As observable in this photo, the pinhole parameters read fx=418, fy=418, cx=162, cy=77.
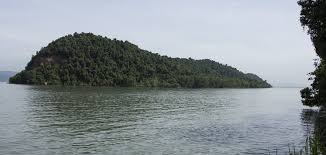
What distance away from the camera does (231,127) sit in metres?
45.5

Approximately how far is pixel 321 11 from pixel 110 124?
24338 millimetres

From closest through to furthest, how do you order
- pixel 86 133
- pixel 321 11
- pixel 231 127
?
pixel 321 11 → pixel 86 133 → pixel 231 127

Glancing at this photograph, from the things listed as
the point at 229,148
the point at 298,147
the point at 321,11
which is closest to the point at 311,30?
the point at 321,11

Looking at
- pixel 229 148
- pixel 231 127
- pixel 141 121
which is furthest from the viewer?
pixel 141 121

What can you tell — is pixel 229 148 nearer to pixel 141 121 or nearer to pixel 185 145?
pixel 185 145

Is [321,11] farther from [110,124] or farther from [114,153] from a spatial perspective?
[110,124]

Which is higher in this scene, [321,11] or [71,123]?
[321,11]

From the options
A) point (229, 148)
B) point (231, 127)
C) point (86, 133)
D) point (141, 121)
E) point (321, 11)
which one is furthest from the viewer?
point (141, 121)

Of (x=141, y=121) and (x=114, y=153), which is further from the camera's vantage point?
(x=141, y=121)

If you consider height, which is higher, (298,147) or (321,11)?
(321,11)

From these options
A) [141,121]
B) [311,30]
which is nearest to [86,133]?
[141,121]

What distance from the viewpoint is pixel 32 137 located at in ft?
113

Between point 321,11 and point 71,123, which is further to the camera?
point 71,123

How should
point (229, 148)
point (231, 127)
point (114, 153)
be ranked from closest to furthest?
point (114, 153)
point (229, 148)
point (231, 127)
